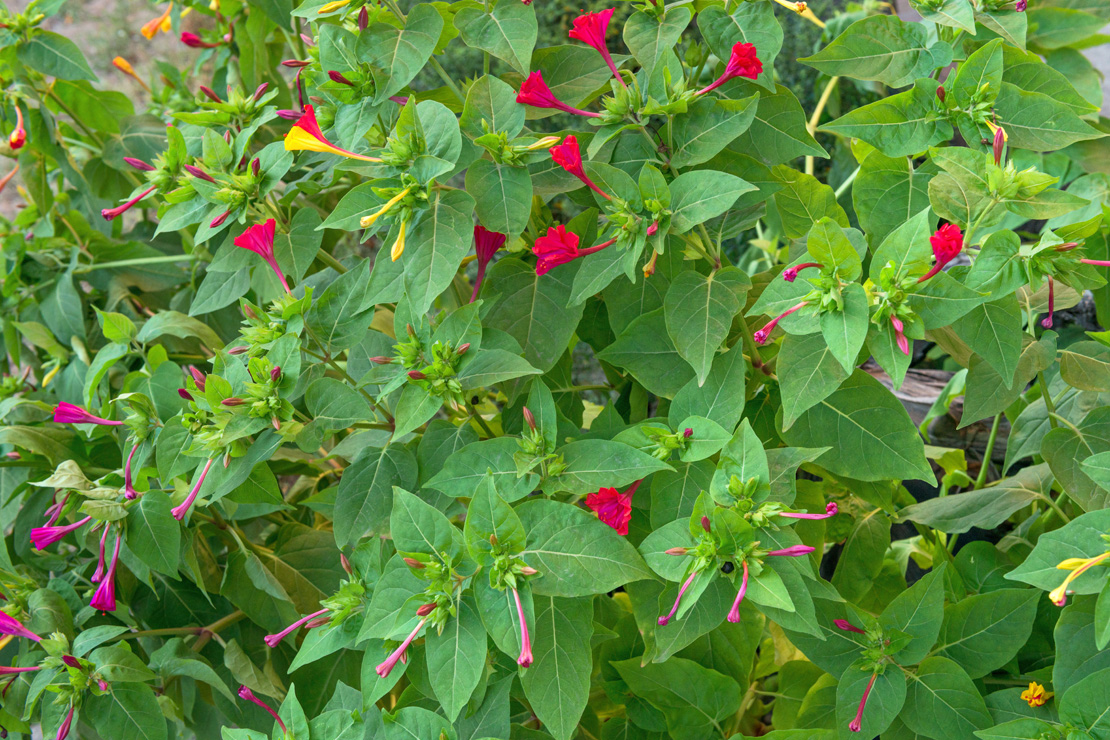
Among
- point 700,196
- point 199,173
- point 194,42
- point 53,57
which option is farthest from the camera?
point 194,42

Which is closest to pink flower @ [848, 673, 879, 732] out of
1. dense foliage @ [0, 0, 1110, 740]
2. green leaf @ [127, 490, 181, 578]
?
dense foliage @ [0, 0, 1110, 740]

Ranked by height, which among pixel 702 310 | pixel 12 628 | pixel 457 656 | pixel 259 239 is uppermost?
pixel 259 239

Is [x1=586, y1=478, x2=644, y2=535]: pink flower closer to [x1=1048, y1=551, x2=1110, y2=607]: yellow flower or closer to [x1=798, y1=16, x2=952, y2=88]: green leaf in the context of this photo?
[x1=1048, y1=551, x2=1110, y2=607]: yellow flower

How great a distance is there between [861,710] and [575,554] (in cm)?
38

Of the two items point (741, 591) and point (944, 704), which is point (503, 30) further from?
point (944, 704)

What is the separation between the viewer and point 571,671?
2.55ft

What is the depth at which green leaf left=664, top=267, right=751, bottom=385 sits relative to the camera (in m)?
0.80

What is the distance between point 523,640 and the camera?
0.66 m

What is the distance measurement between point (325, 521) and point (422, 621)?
0.74m

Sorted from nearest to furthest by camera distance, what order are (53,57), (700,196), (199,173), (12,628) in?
1. (700,196)
2. (199,173)
3. (12,628)
4. (53,57)

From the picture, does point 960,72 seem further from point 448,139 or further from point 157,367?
point 157,367

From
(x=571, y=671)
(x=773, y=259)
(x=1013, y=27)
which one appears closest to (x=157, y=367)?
(x=571, y=671)

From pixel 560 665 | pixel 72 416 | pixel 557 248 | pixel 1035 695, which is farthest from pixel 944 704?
pixel 72 416

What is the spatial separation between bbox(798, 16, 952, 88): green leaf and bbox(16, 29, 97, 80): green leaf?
3.76 feet
